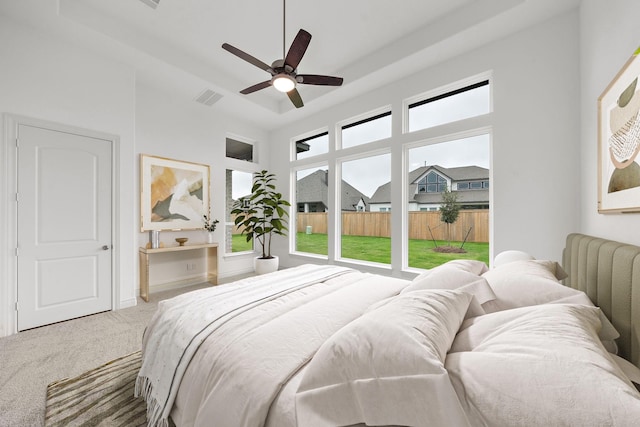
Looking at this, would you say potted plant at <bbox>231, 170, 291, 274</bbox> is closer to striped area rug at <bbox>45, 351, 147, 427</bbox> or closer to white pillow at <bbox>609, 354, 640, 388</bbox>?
striped area rug at <bbox>45, 351, 147, 427</bbox>

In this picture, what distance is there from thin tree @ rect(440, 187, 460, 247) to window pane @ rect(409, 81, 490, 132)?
3.17ft

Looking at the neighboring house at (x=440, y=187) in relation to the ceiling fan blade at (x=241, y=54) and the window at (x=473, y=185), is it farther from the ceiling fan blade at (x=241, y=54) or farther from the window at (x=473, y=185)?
the ceiling fan blade at (x=241, y=54)

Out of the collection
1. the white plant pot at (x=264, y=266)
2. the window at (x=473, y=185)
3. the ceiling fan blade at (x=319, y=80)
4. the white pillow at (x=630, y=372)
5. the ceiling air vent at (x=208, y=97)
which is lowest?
the white plant pot at (x=264, y=266)

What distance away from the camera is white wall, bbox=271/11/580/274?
2527 mm

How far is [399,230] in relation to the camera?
12.4 ft

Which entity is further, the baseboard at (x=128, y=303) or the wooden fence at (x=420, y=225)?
the baseboard at (x=128, y=303)

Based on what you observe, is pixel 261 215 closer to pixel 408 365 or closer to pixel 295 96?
pixel 295 96

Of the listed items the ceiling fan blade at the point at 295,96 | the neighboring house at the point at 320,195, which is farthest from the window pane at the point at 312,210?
the ceiling fan blade at the point at 295,96

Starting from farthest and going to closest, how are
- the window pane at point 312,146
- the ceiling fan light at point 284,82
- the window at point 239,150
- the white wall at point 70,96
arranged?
the window at point 239,150, the window pane at point 312,146, the white wall at point 70,96, the ceiling fan light at point 284,82

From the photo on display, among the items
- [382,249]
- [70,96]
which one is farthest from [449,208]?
[70,96]

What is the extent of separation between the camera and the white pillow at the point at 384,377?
67cm

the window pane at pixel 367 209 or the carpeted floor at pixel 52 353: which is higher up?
the window pane at pixel 367 209

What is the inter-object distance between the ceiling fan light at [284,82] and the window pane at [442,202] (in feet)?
6.97

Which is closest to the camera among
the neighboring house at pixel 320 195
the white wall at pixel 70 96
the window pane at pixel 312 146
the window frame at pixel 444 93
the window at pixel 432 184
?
the white wall at pixel 70 96
